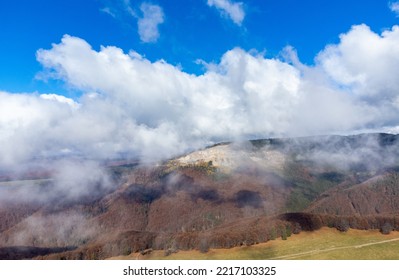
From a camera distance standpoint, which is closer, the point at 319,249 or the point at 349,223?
the point at 319,249

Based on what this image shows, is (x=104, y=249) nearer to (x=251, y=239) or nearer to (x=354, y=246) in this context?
(x=251, y=239)

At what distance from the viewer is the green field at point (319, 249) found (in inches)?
3280

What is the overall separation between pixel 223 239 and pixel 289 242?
882 inches

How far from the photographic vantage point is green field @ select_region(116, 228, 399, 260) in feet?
273

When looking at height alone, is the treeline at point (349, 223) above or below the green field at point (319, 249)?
above

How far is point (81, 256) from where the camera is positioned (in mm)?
167500

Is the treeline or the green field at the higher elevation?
the treeline

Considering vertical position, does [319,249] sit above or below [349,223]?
below

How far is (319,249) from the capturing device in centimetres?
9256

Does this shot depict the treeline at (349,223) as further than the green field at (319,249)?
Yes

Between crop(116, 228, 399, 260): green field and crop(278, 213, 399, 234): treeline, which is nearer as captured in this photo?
crop(116, 228, 399, 260): green field
